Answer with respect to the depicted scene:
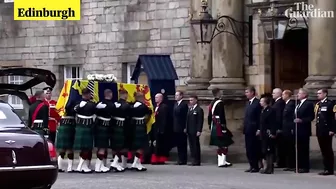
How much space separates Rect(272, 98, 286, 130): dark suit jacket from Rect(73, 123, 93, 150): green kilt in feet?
12.0

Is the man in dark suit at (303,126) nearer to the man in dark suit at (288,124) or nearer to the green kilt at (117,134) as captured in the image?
the man in dark suit at (288,124)

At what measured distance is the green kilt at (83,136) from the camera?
19.4 m

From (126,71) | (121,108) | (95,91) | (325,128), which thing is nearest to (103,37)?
(126,71)

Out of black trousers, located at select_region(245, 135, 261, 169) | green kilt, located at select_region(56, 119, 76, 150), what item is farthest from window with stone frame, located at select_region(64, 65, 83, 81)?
black trousers, located at select_region(245, 135, 261, 169)

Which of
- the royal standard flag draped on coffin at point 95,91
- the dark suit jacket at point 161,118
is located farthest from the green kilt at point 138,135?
the dark suit jacket at point 161,118

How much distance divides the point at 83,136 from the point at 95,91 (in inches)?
46.5

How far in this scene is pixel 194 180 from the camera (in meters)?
17.9

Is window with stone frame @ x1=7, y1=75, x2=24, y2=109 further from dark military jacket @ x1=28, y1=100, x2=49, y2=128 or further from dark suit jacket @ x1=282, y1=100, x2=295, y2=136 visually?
dark suit jacket @ x1=282, y1=100, x2=295, y2=136

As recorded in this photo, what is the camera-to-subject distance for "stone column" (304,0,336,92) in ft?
69.2

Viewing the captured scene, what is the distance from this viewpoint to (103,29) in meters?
28.3

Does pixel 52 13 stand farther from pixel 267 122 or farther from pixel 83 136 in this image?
pixel 267 122

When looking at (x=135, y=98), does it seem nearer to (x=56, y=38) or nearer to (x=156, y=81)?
(x=156, y=81)

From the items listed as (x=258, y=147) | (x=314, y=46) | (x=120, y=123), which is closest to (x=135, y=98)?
(x=120, y=123)

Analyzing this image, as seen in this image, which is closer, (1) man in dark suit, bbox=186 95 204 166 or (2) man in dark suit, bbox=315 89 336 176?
(2) man in dark suit, bbox=315 89 336 176
